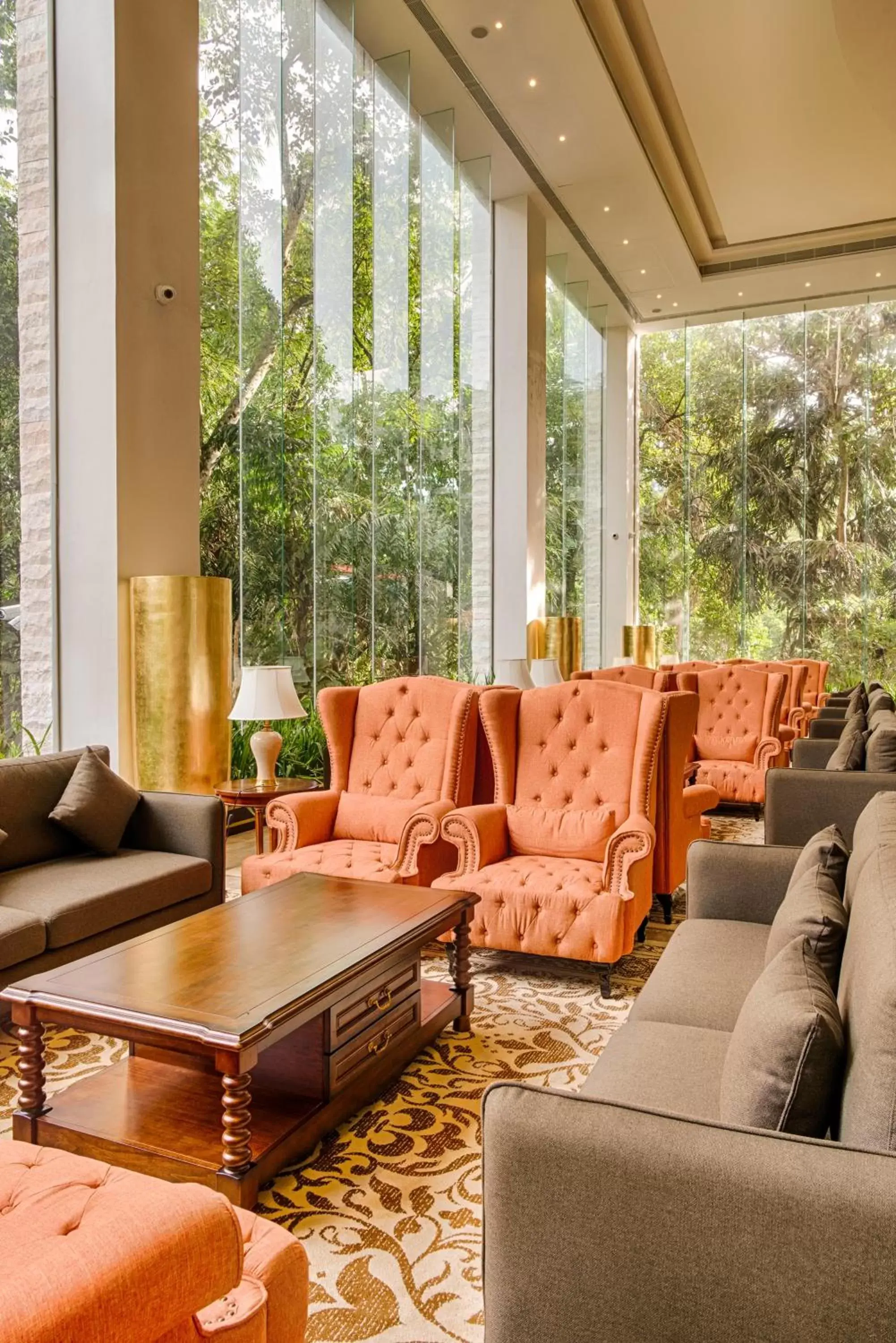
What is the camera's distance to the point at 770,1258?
1.06 metres

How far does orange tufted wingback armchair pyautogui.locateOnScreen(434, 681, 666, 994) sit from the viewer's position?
3266 mm

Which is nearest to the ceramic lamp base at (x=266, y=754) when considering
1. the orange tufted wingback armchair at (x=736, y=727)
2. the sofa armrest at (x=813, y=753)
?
the sofa armrest at (x=813, y=753)

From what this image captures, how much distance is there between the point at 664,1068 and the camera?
1.78 metres

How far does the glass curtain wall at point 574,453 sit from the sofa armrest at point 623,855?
23.5 feet

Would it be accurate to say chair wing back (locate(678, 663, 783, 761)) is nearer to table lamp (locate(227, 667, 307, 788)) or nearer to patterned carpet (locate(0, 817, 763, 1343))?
table lamp (locate(227, 667, 307, 788))

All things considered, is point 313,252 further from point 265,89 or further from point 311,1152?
point 311,1152

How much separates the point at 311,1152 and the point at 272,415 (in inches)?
186

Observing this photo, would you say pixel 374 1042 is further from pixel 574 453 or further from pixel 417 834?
pixel 574 453

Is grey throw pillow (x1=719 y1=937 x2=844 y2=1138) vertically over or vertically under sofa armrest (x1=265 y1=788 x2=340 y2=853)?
over

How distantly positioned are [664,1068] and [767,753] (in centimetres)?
522

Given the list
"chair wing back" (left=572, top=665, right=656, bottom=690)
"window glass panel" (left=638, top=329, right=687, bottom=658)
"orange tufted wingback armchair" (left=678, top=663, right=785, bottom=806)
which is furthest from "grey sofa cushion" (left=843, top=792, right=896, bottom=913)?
"window glass panel" (left=638, top=329, right=687, bottom=658)

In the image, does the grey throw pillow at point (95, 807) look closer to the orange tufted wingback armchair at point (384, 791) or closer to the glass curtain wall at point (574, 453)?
the orange tufted wingback armchair at point (384, 791)

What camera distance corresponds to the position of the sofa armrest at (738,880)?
2.65 metres

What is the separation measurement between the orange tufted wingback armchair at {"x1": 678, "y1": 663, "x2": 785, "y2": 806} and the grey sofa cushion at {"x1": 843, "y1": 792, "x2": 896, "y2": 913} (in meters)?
4.50
